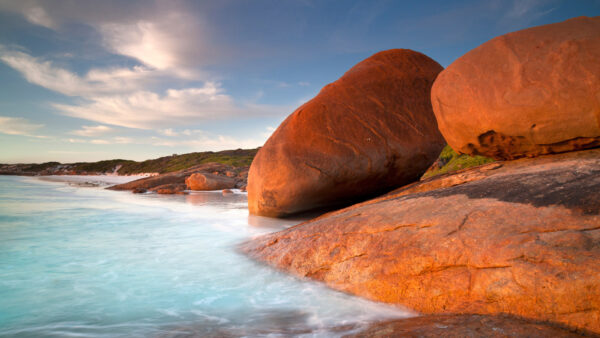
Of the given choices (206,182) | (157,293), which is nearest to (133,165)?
→ (206,182)

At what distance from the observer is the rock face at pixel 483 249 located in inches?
88.5

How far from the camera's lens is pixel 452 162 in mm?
8617

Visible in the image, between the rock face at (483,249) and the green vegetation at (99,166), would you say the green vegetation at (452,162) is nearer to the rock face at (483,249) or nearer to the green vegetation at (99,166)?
the rock face at (483,249)

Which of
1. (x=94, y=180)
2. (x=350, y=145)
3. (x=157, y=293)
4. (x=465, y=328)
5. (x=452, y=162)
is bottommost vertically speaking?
(x=157, y=293)

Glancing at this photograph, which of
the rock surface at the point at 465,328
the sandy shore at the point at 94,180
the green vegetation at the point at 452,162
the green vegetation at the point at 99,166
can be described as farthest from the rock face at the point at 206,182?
the green vegetation at the point at 99,166

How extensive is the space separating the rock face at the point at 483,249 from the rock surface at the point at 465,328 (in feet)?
0.36

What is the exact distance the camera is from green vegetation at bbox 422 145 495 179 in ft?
25.6

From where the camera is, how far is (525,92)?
3936mm

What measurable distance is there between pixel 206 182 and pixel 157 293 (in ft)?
52.4

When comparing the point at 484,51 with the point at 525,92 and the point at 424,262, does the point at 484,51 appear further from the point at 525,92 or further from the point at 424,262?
the point at 424,262

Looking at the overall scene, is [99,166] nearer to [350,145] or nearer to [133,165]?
[133,165]

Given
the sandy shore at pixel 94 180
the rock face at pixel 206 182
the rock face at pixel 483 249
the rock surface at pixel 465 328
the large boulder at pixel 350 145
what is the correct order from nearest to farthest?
1. the rock surface at pixel 465 328
2. the rock face at pixel 483 249
3. the large boulder at pixel 350 145
4. the rock face at pixel 206 182
5. the sandy shore at pixel 94 180

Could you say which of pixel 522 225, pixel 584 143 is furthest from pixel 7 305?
pixel 584 143

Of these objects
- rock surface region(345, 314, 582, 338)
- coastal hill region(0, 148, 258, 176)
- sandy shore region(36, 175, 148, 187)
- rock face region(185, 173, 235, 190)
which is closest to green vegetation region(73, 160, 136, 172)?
coastal hill region(0, 148, 258, 176)
